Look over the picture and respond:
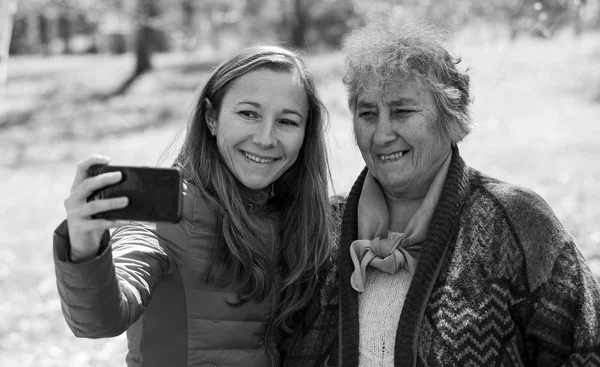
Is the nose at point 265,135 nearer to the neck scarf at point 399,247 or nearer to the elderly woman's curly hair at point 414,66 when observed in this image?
the elderly woman's curly hair at point 414,66

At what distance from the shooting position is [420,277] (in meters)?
2.64

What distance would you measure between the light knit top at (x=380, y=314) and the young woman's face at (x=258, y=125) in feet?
1.98

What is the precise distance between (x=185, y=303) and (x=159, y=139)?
13593mm

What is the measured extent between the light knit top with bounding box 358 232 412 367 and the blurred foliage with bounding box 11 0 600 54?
8.01 feet

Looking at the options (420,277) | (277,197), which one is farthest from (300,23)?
(420,277)

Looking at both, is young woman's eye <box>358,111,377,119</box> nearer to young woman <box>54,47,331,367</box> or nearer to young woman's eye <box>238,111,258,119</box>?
young woman <box>54,47,331,367</box>

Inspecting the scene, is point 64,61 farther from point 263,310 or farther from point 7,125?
point 263,310

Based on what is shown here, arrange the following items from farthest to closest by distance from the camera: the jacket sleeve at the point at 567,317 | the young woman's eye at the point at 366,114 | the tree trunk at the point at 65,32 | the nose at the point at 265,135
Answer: the tree trunk at the point at 65,32 → the young woman's eye at the point at 366,114 → the nose at the point at 265,135 → the jacket sleeve at the point at 567,317

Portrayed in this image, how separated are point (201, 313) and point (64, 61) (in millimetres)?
32443

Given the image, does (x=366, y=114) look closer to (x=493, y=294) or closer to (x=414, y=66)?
(x=414, y=66)

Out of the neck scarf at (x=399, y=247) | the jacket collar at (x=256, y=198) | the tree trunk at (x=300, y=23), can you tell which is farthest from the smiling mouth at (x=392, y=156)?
the tree trunk at (x=300, y=23)

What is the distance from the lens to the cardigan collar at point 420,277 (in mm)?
2592

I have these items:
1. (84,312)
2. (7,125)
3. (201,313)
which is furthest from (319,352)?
(7,125)

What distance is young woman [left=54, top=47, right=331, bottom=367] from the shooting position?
251cm
